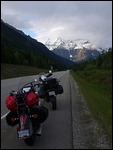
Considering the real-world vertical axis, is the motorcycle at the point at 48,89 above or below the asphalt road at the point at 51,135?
above

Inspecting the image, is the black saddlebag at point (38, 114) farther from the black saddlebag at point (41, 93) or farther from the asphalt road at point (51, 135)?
the black saddlebag at point (41, 93)

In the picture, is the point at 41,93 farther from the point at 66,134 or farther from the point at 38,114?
the point at 38,114

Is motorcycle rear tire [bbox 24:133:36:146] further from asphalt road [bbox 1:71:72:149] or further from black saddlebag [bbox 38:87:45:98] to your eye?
black saddlebag [bbox 38:87:45:98]

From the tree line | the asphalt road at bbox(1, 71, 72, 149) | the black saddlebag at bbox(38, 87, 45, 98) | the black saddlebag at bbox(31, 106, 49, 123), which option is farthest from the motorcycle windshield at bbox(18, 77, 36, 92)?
the tree line

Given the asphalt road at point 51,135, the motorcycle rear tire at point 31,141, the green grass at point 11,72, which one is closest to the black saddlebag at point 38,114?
the motorcycle rear tire at point 31,141

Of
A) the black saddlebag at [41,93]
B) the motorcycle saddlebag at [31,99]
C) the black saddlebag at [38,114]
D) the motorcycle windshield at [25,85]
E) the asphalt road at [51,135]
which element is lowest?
the asphalt road at [51,135]

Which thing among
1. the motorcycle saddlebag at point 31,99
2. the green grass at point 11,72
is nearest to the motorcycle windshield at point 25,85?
the motorcycle saddlebag at point 31,99

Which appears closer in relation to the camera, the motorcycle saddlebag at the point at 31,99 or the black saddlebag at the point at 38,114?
the motorcycle saddlebag at the point at 31,99

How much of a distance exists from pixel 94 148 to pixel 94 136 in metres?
1.02

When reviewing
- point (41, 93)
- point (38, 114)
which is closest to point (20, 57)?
point (41, 93)

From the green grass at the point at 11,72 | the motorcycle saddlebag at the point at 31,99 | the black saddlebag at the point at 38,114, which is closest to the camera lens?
the motorcycle saddlebag at the point at 31,99

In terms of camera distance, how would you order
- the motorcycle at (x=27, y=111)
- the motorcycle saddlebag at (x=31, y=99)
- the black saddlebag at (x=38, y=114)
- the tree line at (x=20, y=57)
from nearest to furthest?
the motorcycle at (x=27, y=111)
the motorcycle saddlebag at (x=31, y=99)
the black saddlebag at (x=38, y=114)
the tree line at (x=20, y=57)

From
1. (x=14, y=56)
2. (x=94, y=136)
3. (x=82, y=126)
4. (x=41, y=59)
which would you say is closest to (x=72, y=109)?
(x=82, y=126)

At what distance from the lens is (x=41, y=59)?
436 ft
